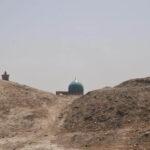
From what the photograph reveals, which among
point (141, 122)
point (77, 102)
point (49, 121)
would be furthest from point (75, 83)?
point (141, 122)

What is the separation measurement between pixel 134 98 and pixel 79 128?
5.53 metres

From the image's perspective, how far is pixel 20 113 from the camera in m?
36.8

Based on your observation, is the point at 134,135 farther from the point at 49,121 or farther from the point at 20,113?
the point at 20,113

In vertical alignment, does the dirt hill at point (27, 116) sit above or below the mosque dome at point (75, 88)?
below

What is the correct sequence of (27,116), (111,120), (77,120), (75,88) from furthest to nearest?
(75,88), (27,116), (77,120), (111,120)

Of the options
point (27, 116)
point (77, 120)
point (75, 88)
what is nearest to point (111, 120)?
point (77, 120)

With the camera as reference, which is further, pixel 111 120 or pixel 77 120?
pixel 77 120

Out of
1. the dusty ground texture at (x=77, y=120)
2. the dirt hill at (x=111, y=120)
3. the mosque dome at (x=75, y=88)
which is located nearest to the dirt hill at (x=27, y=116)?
the dusty ground texture at (x=77, y=120)

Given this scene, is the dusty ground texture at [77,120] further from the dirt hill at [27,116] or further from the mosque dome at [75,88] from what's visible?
the mosque dome at [75,88]

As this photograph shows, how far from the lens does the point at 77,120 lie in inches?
1357

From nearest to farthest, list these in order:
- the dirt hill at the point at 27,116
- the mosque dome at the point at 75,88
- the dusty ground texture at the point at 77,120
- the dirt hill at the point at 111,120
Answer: the dirt hill at the point at 111,120, the dusty ground texture at the point at 77,120, the dirt hill at the point at 27,116, the mosque dome at the point at 75,88

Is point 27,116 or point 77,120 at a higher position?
point 27,116

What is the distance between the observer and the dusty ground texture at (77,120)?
95.8 ft

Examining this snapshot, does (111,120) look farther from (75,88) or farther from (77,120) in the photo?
(75,88)
